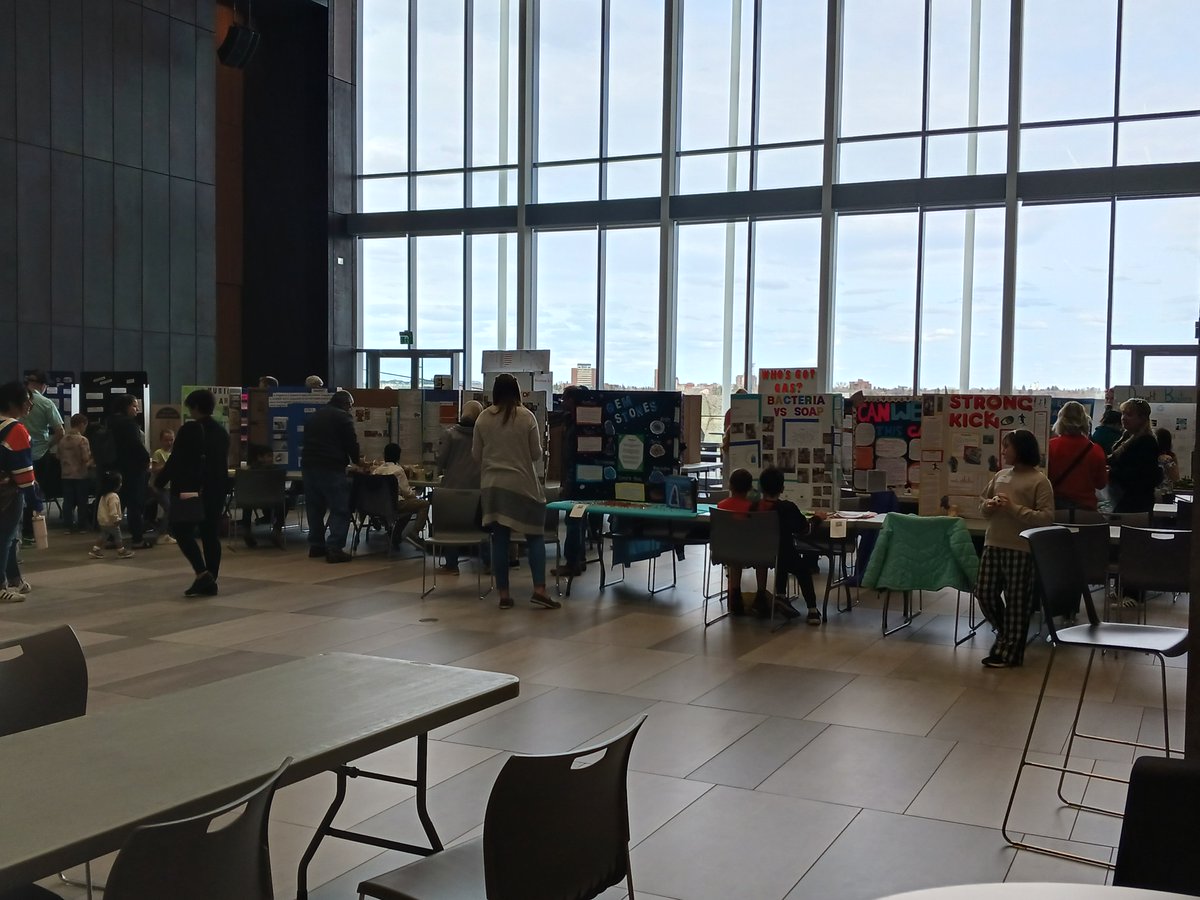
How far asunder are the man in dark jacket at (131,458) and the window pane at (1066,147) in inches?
445

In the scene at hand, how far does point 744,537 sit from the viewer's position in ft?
23.6

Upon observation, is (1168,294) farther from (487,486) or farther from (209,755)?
(209,755)

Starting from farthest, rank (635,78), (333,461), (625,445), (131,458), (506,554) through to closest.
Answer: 1. (635,78)
2. (131,458)
3. (333,461)
4. (625,445)
5. (506,554)

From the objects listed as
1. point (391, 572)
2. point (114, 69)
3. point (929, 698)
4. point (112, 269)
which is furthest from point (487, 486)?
point (114, 69)

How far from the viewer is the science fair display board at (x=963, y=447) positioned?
→ 7.50 meters

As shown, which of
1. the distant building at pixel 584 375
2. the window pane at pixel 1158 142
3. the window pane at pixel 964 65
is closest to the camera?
the window pane at pixel 1158 142

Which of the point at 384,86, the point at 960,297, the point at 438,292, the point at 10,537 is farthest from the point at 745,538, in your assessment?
the point at 384,86

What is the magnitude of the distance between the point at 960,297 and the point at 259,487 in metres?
9.57

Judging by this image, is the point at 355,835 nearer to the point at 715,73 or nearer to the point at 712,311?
the point at 712,311

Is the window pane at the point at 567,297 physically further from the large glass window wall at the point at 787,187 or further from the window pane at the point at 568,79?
the window pane at the point at 568,79

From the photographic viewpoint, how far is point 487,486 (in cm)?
775

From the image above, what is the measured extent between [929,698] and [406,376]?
14037 mm

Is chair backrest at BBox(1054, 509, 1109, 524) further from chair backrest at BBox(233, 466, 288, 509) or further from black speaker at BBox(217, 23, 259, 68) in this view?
black speaker at BBox(217, 23, 259, 68)

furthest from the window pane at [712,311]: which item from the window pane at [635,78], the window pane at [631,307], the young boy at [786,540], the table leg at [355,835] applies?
the table leg at [355,835]
